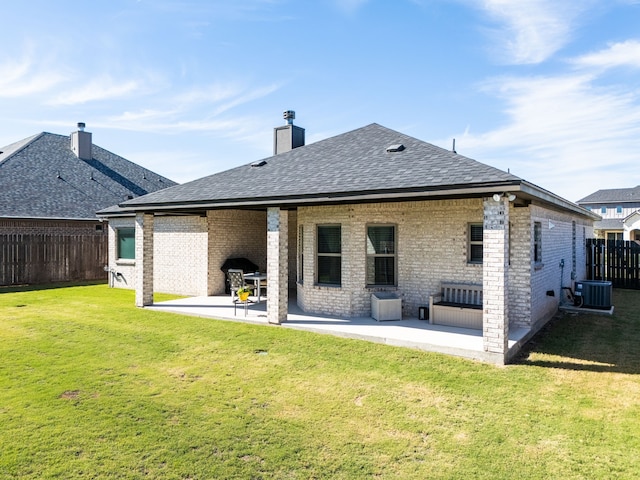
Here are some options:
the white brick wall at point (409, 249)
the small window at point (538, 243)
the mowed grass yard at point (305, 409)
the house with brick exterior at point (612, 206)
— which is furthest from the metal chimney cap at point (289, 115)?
the house with brick exterior at point (612, 206)

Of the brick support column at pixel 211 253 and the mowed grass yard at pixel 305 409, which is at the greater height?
the brick support column at pixel 211 253

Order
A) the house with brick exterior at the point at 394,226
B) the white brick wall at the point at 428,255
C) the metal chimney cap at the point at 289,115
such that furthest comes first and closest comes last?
the metal chimney cap at the point at 289,115
the white brick wall at the point at 428,255
the house with brick exterior at the point at 394,226

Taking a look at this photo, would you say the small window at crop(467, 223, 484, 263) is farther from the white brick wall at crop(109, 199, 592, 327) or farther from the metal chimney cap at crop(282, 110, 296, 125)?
the metal chimney cap at crop(282, 110, 296, 125)

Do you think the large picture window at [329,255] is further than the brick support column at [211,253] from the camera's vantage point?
Result: No

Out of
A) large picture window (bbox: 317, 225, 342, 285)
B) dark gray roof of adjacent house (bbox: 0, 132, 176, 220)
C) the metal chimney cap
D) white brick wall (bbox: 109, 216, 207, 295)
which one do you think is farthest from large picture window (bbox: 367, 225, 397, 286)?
dark gray roof of adjacent house (bbox: 0, 132, 176, 220)

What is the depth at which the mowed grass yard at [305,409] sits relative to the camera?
377 cm

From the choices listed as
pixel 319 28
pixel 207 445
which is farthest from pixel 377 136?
pixel 207 445

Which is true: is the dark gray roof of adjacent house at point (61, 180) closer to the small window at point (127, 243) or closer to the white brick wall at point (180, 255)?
the small window at point (127, 243)

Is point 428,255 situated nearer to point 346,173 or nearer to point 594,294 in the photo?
point 346,173

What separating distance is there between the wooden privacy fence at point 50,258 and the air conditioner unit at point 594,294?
66.6 feet

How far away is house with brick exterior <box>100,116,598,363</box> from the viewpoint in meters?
7.12

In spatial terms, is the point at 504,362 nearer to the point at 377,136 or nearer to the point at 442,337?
the point at 442,337

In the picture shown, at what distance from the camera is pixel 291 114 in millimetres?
16719

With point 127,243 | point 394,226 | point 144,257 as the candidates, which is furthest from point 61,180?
point 394,226
